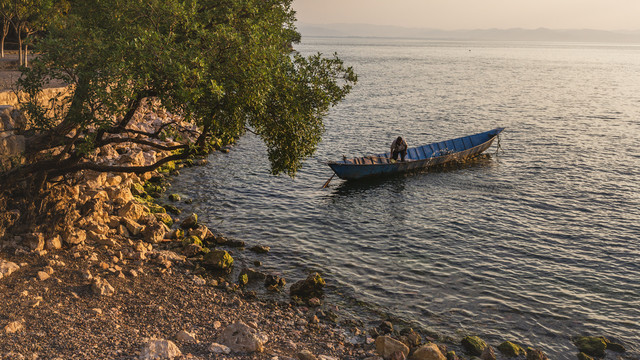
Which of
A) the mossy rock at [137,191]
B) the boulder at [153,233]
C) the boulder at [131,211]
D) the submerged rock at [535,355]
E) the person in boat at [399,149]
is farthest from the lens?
the person in boat at [399,149]

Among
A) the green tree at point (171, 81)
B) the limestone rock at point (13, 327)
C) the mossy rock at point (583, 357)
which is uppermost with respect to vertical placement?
the green tree at point (171, 81)

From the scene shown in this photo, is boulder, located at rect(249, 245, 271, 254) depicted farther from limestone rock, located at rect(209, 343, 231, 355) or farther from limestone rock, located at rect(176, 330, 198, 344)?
limestone rock, located at rect(209, 343, 231, 355)

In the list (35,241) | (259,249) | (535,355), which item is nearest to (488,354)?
(535,355)

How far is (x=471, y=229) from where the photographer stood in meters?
26.3

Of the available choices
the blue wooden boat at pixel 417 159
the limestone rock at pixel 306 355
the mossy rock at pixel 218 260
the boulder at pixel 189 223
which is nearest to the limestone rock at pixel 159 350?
the limestone rock at pixel 306 355

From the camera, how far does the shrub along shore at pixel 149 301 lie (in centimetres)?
1273

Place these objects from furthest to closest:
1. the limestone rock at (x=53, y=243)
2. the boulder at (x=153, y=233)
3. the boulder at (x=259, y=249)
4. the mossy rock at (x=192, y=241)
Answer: the boulder at (x=259, y=249), the mossy rock at (x=192, y=241), the boulder at (x=153, y=233), the limestone rock at (x=53, y=243)

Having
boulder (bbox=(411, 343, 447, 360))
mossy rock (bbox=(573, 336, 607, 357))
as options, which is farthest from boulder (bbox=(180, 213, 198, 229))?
mossy rock (bbox=(573, 336, 607, 357))

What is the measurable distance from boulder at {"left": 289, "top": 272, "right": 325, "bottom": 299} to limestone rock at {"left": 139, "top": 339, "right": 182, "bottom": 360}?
6.81 m

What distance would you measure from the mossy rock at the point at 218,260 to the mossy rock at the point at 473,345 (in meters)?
9.98

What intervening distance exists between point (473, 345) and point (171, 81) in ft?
44.8

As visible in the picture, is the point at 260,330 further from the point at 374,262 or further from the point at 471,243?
the point at 471,243

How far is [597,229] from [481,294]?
1155cm

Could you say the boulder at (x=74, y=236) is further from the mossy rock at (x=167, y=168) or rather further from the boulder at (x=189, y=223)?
the mossy rock at (x=167, y=168)
